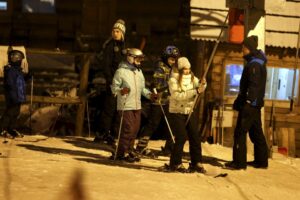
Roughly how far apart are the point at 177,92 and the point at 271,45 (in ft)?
19.4

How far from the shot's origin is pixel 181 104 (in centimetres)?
745

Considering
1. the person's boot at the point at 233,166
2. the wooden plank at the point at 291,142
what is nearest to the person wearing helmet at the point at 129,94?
the person's boot at the point at 233,166

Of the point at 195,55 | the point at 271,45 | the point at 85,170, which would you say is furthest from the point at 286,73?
the point at 85,170

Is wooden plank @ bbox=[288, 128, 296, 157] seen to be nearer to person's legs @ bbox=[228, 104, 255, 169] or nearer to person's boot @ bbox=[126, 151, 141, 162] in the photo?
person's legs @ bbox=[228, 104, 255, 169]

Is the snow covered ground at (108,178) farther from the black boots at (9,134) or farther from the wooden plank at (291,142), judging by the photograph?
the wooden plank at (291,142)

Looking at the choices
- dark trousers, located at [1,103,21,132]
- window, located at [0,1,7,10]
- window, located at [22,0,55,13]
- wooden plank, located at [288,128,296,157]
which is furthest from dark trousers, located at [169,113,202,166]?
window, located at [0,1,7,10]

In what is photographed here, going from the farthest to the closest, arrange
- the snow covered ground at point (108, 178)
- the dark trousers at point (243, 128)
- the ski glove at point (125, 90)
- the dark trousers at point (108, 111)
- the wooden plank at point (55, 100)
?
the wooden plank at point (55, 100) → the dark trousers at point (108, 111) → the dark trousers at point (243, 128) → the ski glove at point (125, 90) → the snow covered ground at point (108, 178)

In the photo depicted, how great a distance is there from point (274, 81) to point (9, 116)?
22.8 ft

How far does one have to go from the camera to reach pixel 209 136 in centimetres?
1242

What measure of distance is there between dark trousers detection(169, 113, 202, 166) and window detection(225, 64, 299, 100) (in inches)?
219

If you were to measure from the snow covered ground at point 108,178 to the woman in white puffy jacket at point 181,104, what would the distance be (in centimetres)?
32

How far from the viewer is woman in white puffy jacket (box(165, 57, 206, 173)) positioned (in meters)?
7.35

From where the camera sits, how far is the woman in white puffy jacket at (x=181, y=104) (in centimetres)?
735

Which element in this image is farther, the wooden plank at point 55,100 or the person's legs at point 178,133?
the wooden plank at point 55,100
